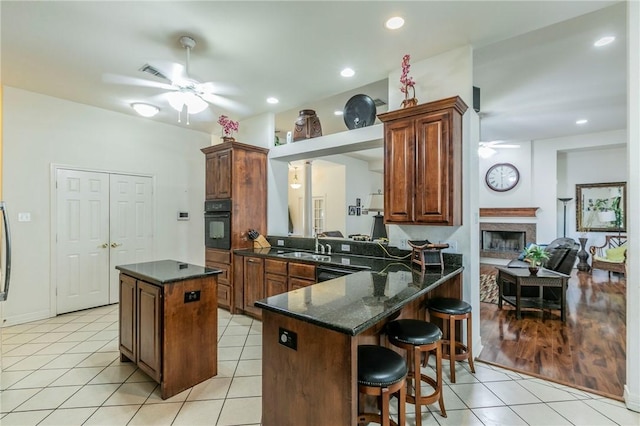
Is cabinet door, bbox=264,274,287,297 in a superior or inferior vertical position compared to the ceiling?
inferior

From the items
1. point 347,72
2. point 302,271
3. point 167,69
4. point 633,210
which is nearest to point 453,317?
point 633,210

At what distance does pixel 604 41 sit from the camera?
9.89 ft

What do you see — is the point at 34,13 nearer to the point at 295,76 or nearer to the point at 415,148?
the point at 295,76

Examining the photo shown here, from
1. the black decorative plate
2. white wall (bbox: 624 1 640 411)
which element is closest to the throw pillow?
white wall (bbox: 624 1 640 411)

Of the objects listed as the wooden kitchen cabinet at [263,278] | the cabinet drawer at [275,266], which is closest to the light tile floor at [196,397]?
the wooden kitchen cabinet at [263,278]

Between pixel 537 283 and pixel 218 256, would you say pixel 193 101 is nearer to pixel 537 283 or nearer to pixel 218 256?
pixel 218 256

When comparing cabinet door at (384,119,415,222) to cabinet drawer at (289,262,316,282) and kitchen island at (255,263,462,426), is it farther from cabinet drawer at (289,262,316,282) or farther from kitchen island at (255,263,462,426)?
kitchen island at (255,263,462,426)

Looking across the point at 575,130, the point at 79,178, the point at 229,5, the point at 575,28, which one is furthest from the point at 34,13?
the point at 575,130

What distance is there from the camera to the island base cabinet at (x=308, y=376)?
1.36m

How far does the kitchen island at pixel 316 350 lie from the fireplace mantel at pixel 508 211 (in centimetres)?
708

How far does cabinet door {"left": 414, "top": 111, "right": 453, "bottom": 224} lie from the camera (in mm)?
2699

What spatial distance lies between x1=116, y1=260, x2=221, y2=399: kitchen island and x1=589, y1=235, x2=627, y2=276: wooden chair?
784cm

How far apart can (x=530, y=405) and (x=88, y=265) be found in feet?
18.5

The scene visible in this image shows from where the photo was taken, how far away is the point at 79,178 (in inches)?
174
